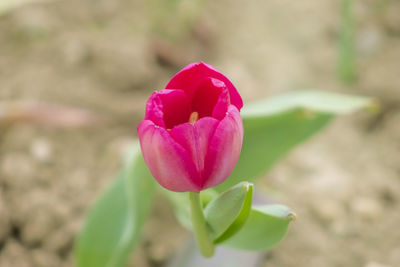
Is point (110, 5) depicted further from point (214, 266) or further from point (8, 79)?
point (214, 266)

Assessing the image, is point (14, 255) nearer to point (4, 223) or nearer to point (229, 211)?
point (4, 223)

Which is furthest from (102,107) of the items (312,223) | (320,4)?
(320,4)

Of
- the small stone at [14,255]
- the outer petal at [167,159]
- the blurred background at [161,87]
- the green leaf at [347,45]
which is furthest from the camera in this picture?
the green leaf at [347,45]

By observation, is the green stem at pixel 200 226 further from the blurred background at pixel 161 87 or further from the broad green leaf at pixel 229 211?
the blurred background at pixel 161 87

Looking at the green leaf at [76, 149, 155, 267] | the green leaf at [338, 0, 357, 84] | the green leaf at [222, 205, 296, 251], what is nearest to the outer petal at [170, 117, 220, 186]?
the green leaf at [222, 205, 296, 251]

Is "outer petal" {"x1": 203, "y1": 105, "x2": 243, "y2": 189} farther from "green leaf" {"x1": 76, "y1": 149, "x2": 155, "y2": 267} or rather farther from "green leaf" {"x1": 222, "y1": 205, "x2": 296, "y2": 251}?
"green leaf" {"x1": 76, "y1": 149, "x2": 155, "y2": 267}

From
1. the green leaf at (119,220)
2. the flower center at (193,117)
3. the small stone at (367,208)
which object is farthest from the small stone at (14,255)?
the small stone at (367,208)

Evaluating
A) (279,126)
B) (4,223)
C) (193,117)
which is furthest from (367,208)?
(4,223)
